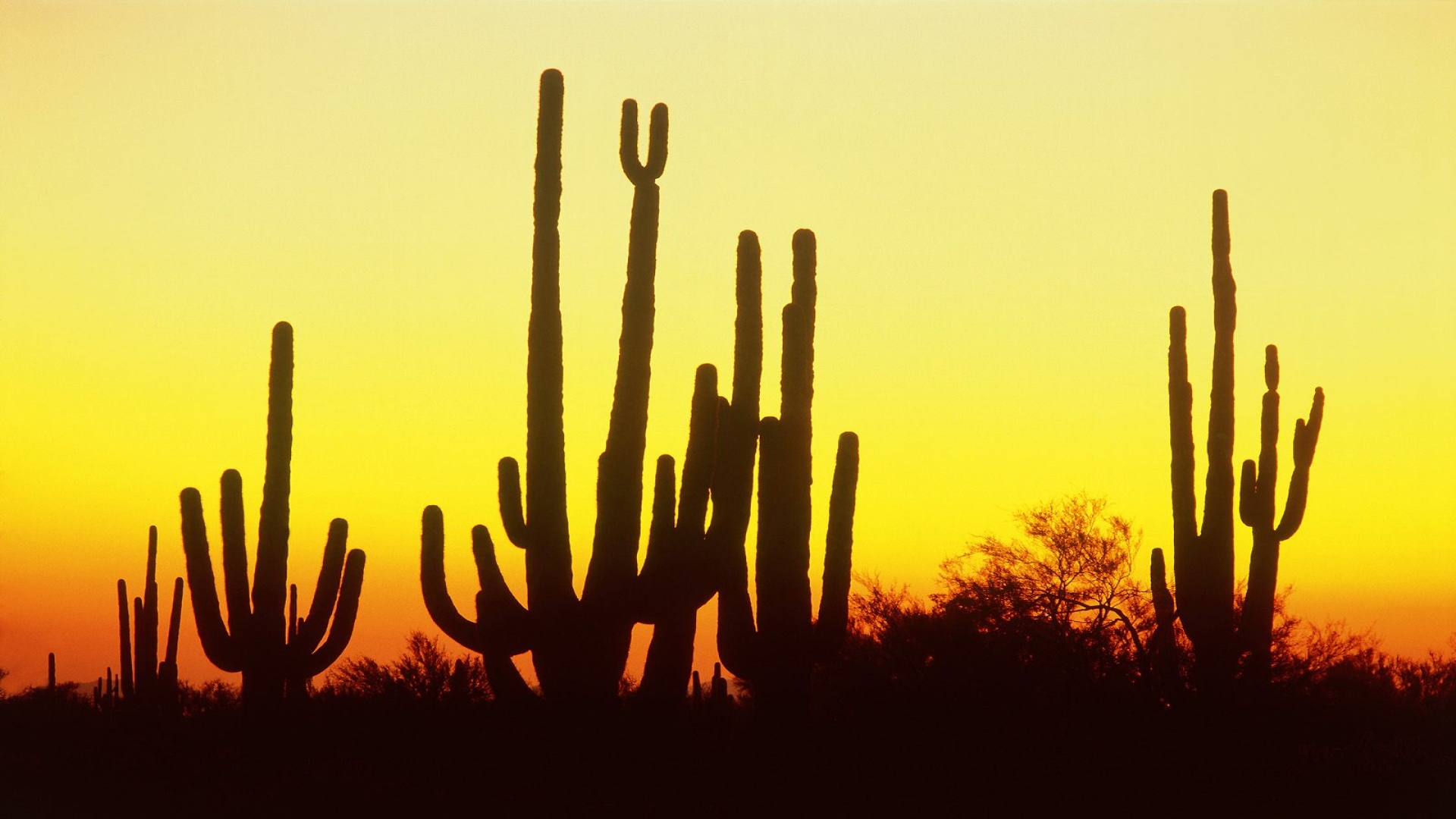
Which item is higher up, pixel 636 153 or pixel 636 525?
pixel 636 153

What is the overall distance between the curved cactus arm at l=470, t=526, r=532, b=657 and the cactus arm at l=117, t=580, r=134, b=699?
21.7m

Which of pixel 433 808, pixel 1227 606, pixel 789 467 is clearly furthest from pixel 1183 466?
pixel 433 808

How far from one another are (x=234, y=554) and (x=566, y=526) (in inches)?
224

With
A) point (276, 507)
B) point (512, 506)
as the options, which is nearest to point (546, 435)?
point (512, 506)

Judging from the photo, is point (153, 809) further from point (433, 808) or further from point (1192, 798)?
point (1192, 798)

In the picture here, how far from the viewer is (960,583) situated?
27.8 metres

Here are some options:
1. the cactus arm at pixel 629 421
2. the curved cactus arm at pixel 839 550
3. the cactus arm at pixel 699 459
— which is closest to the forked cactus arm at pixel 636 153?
the cactus arm at pixel 629 421

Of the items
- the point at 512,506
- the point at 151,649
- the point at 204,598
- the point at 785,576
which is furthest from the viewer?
the point at 151,649

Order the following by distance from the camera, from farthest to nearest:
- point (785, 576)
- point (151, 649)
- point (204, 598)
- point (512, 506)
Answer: point (151, 649), point (204, 598), point (785, 576), point (512, 506)

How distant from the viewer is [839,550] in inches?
680

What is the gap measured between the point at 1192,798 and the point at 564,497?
716 centimetres

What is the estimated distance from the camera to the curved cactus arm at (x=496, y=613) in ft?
50.4

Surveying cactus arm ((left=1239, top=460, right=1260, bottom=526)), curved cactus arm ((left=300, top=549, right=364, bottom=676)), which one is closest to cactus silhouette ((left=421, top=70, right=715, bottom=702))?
curved cactus arm ((left=300, top=549, right=364, bottom=676))

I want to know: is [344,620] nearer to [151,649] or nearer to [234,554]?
[234,554]
